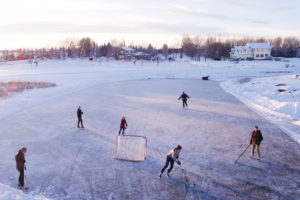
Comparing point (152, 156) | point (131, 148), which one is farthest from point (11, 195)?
point (131, 148)

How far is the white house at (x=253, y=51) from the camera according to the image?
91312 millimetres

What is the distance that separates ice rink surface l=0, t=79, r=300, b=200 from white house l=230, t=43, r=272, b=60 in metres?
84.8

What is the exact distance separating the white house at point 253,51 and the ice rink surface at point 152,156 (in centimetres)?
8481

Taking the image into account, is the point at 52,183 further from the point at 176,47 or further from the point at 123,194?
the point at 176,47

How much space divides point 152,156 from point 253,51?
97525 mm

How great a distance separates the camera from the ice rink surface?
7.36m

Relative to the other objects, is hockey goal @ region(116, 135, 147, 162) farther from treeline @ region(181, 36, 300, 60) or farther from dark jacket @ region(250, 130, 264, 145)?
treeline @ region(181, 36, 300, 60)

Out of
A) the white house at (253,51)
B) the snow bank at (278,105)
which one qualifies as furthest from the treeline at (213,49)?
the snow bank at (278,105)

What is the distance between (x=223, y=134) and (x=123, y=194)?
7.53 metres

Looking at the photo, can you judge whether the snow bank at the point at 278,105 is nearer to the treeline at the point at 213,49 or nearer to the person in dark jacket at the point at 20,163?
the person in dark jacket at the point at 20,163

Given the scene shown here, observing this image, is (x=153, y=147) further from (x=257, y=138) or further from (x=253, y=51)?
(x=253, y=51)

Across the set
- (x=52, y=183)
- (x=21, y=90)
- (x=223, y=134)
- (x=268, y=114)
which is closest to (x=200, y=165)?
(x=223, y=134)

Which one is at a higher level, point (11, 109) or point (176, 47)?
point (176, 47)

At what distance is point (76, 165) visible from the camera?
29.5 ft
